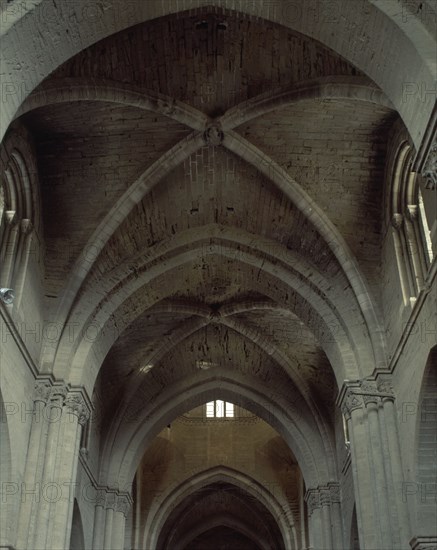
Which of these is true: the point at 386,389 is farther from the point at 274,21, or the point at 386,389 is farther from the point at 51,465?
the point at 274,21

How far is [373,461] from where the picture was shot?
1179 cm

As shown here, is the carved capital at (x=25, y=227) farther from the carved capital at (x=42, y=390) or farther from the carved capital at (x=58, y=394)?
the carved capital at (x=58, y=394)

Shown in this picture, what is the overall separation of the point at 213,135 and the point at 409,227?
3792 mm

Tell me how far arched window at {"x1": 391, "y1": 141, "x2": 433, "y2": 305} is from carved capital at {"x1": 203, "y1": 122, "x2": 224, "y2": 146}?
312cm

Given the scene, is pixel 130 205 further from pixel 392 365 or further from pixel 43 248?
pixel 392 365

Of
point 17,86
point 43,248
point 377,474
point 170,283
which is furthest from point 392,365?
point 17,86

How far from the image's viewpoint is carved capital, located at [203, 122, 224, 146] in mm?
12633

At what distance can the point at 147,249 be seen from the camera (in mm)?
14375

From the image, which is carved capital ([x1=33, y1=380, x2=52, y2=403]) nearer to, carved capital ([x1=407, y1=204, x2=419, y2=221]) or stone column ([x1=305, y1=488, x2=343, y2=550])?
carved capital ([x1=407, y1=204, x2=419, y2=221])

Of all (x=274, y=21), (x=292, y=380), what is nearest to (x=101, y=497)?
(x=292, y=380)

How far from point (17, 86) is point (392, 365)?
7551 mm

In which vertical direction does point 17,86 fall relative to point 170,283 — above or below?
below

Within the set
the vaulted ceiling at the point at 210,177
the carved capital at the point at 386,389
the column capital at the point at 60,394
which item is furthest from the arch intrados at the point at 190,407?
the carved capital at the point at 386,389

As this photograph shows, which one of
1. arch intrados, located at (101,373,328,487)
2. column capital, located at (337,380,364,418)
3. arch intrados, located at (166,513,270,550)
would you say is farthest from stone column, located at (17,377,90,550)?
arch intrados, located at (166,513,270,550)
